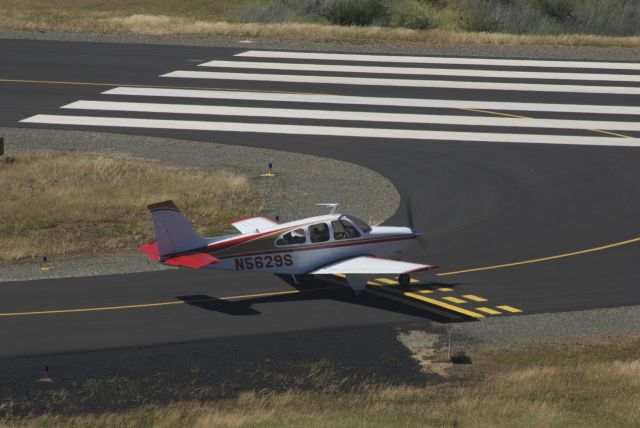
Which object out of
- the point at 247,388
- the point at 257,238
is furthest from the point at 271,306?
the point at 247,388

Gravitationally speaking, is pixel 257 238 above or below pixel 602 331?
above

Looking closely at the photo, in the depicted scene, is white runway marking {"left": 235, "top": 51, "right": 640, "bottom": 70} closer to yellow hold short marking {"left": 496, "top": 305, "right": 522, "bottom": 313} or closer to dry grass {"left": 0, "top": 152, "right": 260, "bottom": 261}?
dry grass {"left": 0, "top": 152, "right": 260, "bottom": 261}

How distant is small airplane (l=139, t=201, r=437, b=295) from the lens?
2839 cm

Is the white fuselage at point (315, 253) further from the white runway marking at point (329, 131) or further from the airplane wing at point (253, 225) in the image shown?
the white runway marking at point (329, 131)

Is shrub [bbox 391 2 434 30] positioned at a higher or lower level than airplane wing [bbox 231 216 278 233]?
higher

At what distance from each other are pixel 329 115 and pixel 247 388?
86.4 feet

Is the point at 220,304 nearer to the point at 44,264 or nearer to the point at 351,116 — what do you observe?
the point at 44,264

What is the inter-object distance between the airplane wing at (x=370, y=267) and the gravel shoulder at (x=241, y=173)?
5557 mm

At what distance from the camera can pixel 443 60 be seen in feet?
193

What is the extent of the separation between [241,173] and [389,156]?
5.83 meters

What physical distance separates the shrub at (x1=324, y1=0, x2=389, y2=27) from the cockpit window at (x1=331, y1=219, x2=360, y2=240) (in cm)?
3801

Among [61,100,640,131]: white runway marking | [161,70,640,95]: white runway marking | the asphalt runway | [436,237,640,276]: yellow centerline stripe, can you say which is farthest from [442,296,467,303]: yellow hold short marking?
[161,70,640,95]: white runway marking

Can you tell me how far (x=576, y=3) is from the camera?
74.6m

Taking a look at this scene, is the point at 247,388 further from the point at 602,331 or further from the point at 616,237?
the point at 616,237
